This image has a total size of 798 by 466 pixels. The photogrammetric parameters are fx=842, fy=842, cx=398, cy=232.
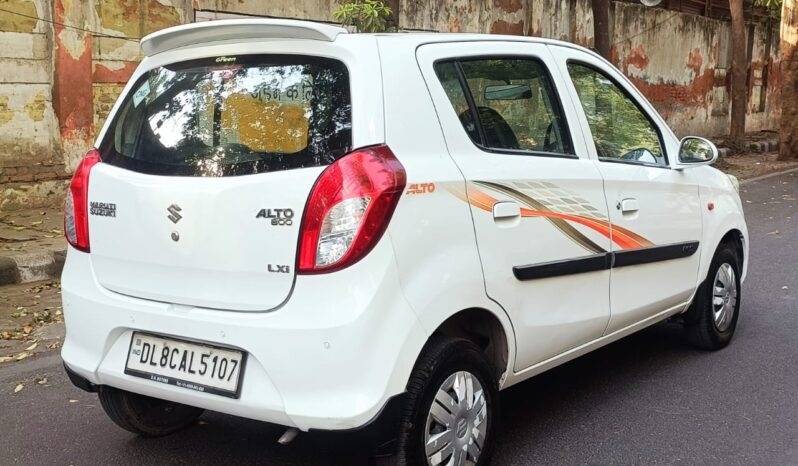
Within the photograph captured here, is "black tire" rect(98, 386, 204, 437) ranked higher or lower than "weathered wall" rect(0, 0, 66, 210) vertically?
lower

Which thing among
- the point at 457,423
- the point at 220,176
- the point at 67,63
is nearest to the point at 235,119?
the point at 220,176

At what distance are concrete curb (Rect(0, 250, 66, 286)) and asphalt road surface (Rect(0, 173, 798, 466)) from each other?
220cm

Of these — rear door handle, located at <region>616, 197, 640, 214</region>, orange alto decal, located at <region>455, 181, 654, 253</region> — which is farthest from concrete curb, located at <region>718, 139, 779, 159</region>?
orange alto decal, located at <region>455, 181, 654, 253</region>

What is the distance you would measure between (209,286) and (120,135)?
0.86 m

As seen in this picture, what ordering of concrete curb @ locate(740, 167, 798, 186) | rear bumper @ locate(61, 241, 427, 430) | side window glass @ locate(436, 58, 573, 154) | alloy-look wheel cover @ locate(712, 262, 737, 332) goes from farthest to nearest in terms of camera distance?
concrete curb @ locate(740, 167, 798, 186)
alloy-look wheel cover @ locate(712, 262, 737, 332)
side window glass @ locate(436, 58, 573, 154)
rear bumper @ locate(61, 241, 427, 430)

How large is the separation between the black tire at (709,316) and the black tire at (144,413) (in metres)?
2.85

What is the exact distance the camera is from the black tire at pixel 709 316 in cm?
485

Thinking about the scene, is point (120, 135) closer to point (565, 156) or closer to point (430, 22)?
point (565, 156)

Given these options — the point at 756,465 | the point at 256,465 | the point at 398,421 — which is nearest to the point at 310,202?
the point at 398,421

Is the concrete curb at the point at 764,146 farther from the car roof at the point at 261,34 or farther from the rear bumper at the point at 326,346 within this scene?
the rear bumper at the point at 326,346

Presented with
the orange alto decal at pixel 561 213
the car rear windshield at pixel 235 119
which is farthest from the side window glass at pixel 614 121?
the car rear windshield at pixel 235 119

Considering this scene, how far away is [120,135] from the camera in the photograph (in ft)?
11.0

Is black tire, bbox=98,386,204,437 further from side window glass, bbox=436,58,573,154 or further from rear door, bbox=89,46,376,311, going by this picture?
side window glass, bbox=436,58,573,154

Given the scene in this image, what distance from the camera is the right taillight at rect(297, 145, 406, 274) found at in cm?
272
